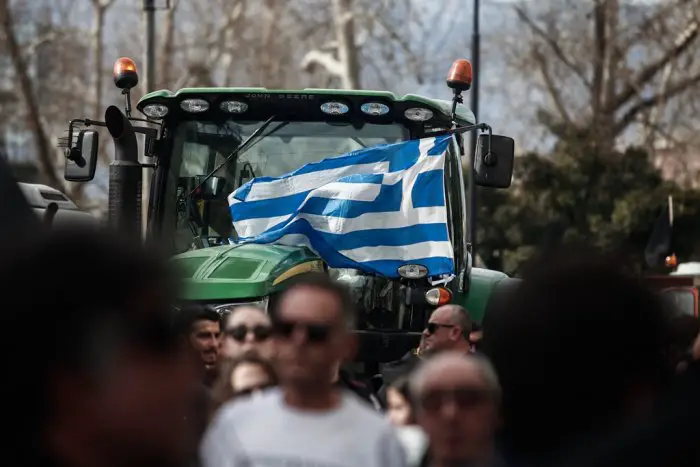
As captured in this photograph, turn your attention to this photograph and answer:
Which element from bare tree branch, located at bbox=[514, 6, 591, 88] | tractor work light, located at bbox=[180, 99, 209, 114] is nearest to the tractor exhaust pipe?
tractor work light, located at bbox=[180, 99, 209, 114]

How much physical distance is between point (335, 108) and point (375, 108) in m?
0.25

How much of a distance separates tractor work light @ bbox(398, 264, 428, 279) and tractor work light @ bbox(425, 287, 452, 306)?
0.39ft

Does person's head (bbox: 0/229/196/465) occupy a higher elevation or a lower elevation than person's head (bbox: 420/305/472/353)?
higher

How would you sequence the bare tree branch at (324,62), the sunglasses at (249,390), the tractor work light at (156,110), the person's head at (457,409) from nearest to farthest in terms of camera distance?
the person's head at (457,409) → the sunglasses at (249,390) → the tractor work light at (156,110) → the bare tree branch at (324,62)

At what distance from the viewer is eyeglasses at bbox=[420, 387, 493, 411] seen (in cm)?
329

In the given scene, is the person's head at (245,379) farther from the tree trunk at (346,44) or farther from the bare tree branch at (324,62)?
the bare tree branch at (324,62)

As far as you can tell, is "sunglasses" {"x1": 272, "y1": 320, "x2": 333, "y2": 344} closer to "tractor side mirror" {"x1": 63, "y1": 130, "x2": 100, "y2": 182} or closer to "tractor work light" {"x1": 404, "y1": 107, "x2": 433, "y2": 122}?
"tractor side mirror" {"x1": 63, "y1": 130, "x2": 100, "y2": 182}

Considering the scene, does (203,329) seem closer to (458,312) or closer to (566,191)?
(458,312)

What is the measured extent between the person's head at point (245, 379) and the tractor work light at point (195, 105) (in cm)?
491

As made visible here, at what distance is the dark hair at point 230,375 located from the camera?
4828 millimetres

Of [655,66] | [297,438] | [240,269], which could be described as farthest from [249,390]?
[655,66]

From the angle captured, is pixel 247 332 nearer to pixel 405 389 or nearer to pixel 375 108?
pixel 405 389

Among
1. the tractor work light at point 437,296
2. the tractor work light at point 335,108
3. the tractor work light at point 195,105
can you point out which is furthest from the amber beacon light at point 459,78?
the tractor work light at point 195,105

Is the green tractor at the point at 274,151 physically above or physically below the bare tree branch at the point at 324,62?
below
